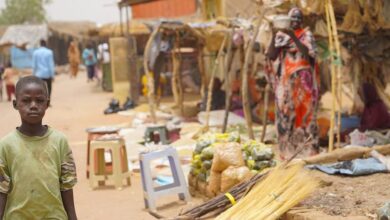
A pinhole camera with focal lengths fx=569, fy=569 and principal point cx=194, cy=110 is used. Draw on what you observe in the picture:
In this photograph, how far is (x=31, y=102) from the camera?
282cm

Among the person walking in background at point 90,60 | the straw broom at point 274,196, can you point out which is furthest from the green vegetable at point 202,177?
the person walking in background at point 90,60

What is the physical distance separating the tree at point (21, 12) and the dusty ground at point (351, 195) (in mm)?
44136

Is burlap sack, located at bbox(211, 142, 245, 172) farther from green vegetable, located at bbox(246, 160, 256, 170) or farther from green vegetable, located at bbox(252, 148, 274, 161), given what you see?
green vegetable, located at bbox(252, 148, 274, 161)

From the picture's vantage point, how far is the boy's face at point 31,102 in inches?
110

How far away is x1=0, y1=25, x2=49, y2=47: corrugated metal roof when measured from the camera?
1196 inches

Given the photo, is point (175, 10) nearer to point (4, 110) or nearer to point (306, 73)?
point (4, 110)

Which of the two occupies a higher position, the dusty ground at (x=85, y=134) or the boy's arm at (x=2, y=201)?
the boy's arm at (x=2, y=201)

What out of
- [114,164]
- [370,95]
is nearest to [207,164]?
[114,164]

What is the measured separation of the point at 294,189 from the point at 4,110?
41.1ft

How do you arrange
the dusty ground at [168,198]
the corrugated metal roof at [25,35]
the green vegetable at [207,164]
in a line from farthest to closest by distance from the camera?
the corrugated metal roof at [25,35] → the green vegetable at [207,164] → the dusty ground at [168,198]

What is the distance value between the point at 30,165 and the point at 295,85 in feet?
14.5

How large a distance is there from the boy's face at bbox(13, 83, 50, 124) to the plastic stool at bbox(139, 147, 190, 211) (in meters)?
2.75

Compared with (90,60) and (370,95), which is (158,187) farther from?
(90,60)

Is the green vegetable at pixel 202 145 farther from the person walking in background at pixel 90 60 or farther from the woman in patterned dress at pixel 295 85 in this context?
the person walking in background at pixel 90 60
